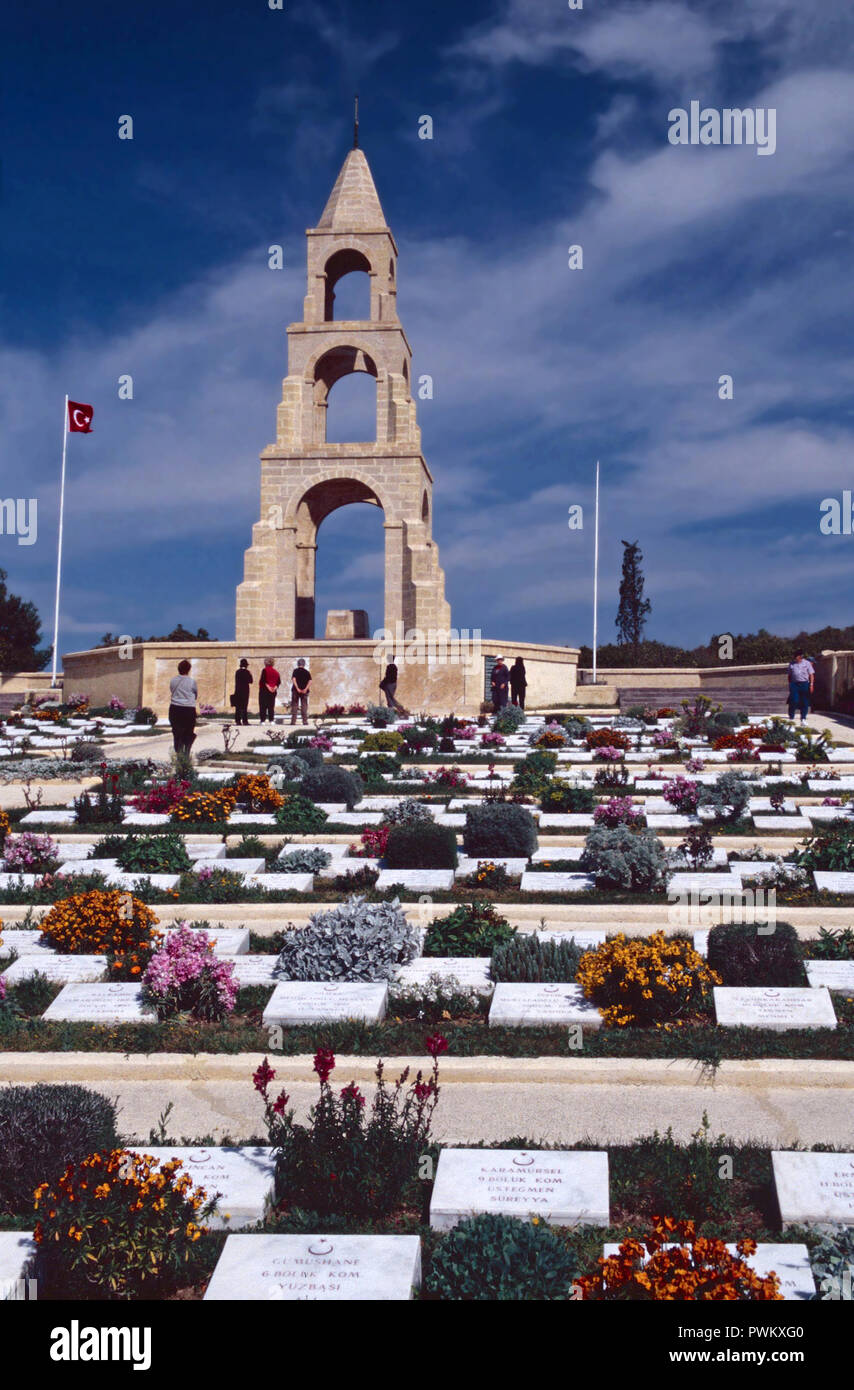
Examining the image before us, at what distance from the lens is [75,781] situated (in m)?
20.2

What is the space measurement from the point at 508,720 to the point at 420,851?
1530cm

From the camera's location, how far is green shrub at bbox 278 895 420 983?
31.2 feet

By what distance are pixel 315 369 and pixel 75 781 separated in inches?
956

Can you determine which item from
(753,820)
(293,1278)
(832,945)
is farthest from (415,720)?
(293,1278)

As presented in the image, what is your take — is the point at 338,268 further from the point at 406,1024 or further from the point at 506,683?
the point at 406,1024

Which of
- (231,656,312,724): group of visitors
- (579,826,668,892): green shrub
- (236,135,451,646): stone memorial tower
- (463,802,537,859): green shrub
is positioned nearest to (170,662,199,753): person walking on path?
(231,656,312,724): group of visitors

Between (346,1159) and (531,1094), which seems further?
(531,1094)

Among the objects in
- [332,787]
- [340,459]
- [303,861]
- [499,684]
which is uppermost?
[340,459]

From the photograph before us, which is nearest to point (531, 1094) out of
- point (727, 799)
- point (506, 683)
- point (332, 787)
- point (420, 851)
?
point (420, 851)

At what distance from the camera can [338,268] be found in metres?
41.9

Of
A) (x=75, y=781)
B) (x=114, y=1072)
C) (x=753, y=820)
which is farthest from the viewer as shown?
(x=75, y=781)

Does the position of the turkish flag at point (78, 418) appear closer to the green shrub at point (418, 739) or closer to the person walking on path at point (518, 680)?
the person walking on path at point (518, 680)

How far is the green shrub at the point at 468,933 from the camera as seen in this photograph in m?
10.2
